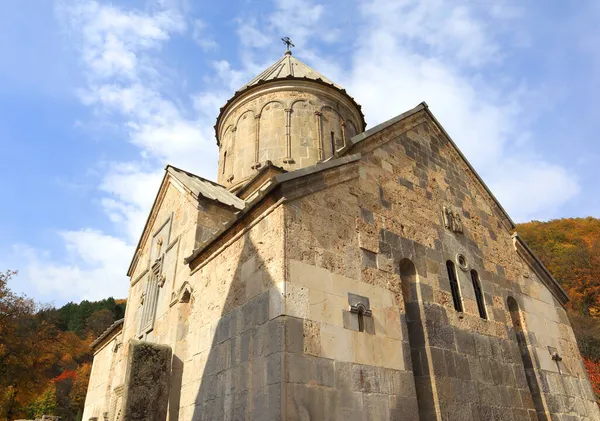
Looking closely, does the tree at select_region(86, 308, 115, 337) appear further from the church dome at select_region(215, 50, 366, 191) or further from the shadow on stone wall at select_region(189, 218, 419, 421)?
the shadow on stone wall at select_region(189, 218, 419, 421)

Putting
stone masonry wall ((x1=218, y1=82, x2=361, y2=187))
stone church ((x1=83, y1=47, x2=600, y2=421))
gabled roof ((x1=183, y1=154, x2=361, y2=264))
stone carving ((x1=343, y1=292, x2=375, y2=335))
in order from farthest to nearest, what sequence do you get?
stone masonry wall ((x1=218, y1=82, x2=361, y2=187))
gabled roof ((x1=183, y1=154, x2=361, y2=264))
stone carving ((x1=343, y1=292, x2=375, y2=335))
stone church ((x1=83, y1=47, x2=600, y2=421))

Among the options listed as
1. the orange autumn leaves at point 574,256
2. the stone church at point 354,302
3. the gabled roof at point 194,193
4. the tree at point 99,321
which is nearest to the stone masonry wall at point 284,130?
the stone church at point 354,302

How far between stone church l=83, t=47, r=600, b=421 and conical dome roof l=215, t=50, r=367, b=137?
4365 millimetres

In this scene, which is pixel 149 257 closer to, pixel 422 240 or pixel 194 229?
pixel 194 229

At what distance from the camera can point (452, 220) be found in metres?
Answer: 7.11

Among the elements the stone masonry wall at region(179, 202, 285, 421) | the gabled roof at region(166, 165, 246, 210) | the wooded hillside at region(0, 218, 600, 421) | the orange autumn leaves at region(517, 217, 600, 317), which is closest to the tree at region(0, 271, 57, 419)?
the wooded hillside at region(0, 218, 600, 421)

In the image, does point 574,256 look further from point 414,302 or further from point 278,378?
point 278,378

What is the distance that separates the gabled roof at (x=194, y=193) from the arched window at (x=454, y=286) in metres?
3.60

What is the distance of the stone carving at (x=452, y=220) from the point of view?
7.01 m

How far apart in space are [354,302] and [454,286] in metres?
2.39

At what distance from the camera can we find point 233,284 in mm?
5375

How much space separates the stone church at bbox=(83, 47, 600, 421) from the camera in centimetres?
445

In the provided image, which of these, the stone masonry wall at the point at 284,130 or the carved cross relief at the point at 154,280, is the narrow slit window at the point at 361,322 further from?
the stone masonry wall at the point at 284,130

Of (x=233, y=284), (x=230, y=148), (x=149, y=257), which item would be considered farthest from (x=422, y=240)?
(x=230, y=148)
